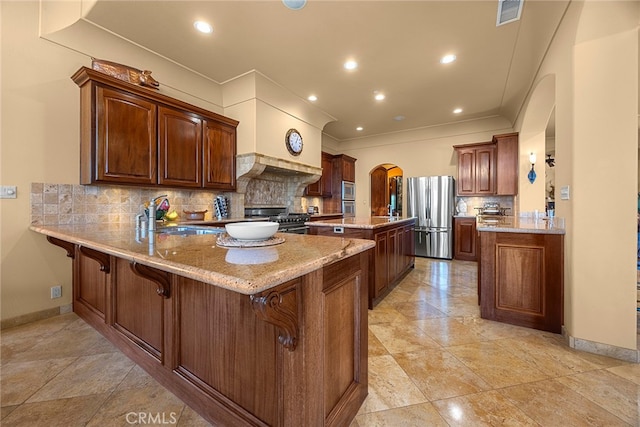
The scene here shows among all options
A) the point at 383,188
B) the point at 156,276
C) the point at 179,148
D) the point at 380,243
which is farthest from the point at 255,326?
the point at 383,188

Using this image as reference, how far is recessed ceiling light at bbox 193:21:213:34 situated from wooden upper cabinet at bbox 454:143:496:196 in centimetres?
481

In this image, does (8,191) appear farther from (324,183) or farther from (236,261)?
(324,183)

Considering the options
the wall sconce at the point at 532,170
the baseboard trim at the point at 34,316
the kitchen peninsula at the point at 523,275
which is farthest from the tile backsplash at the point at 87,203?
the wall sconce at the point at 532,170

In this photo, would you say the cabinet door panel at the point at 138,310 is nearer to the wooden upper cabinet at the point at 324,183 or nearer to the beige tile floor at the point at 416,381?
the beige tile floor at the point at 416,381

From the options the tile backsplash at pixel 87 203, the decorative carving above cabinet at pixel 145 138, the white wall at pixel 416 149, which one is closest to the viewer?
the tile backsplash at pixel 87 203

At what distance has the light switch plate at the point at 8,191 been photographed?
2.24 m

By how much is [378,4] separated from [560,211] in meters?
2.51

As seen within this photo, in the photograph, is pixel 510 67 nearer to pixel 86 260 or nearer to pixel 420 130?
pixel 420 130

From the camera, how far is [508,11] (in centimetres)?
241

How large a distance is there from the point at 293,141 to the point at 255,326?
3988mm

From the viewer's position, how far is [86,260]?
2.42m

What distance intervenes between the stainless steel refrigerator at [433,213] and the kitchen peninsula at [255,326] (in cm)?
444

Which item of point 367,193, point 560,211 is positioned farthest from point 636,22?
point 367,193

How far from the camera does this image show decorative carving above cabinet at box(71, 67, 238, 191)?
2.56 metres
